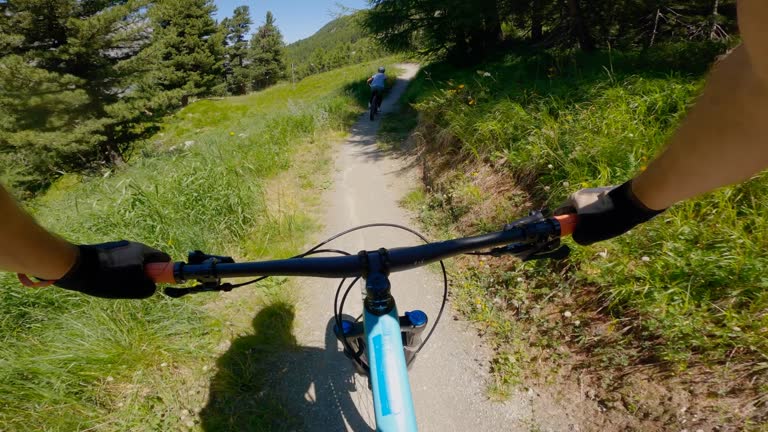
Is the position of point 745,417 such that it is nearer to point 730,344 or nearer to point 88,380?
point 730,344

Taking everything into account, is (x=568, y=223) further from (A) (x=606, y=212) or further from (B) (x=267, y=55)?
(B) (x=267, y=55)

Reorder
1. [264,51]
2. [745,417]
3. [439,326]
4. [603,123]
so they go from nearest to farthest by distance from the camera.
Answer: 1. [745,417]
2. [439,326]
3. [603,123]
4. [264,51]

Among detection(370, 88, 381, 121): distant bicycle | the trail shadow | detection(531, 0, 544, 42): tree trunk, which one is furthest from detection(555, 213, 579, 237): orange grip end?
detection(370, 88, 381, 121): distant bicycle

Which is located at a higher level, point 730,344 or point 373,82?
point 373,82

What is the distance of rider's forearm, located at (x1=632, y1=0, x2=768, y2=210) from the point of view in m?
0.53

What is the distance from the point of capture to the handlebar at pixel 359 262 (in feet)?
3.88

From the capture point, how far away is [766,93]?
1.91ft

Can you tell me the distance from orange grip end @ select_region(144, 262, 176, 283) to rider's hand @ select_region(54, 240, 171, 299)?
18mm

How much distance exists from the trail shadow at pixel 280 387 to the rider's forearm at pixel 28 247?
1880 mm

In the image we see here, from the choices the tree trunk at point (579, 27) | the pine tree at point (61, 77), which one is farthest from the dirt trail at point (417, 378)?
the pine tree at point (61, 77)

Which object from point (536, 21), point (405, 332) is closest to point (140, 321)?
point (405, 332)

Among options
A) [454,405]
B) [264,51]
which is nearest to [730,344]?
[454,405]

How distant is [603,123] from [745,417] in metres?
3.05

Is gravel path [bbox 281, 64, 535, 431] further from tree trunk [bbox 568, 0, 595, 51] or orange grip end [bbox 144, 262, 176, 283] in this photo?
tree trunk [bbox 568, 0, 595, 51]
